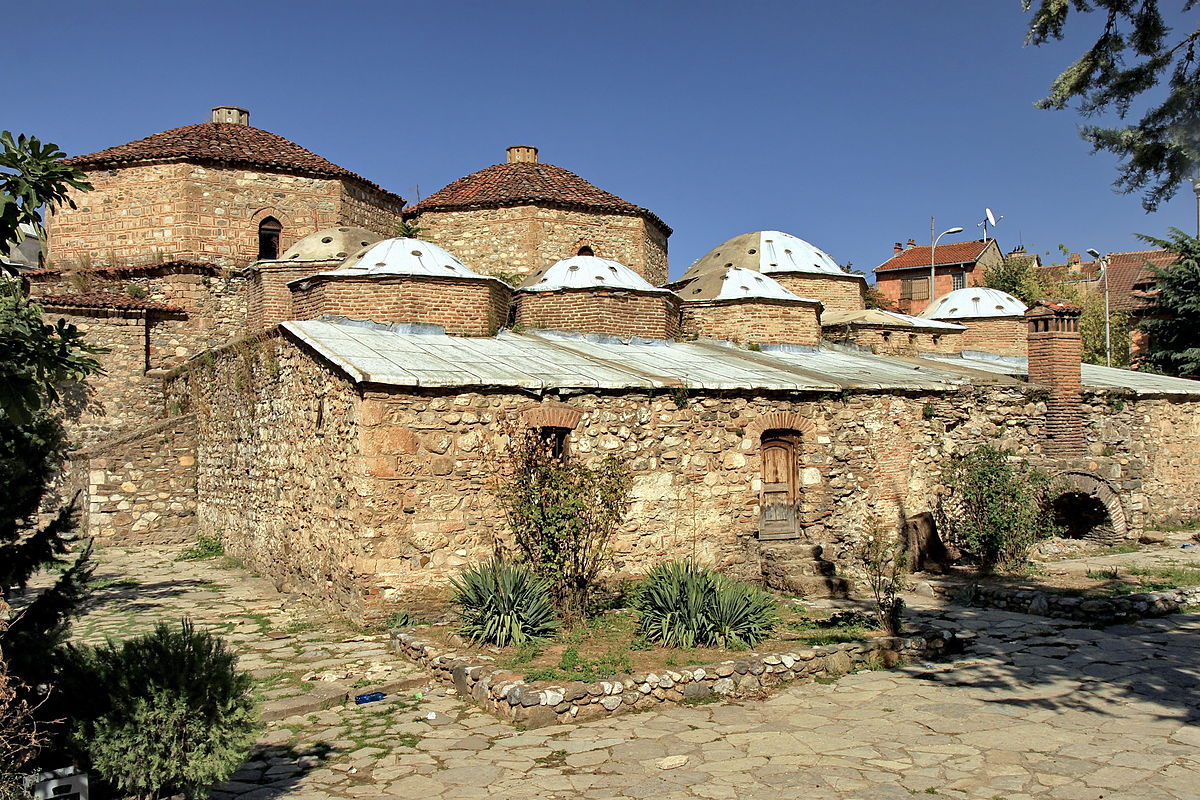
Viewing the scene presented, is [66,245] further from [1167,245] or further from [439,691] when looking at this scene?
[1167,245]

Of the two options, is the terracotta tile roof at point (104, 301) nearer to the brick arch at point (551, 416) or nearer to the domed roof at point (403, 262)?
the domed roof at point (403, 262)

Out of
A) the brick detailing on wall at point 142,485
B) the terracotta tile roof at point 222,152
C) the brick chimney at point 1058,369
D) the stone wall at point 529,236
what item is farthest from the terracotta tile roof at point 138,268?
the brick chimney at point 1058,369

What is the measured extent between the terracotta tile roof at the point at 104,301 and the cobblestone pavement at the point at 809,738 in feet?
38.8

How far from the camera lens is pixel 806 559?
461 inches

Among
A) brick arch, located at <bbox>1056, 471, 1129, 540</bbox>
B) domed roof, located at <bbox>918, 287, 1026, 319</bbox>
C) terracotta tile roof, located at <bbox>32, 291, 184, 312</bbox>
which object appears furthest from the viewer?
domed roof, located at <bbox>918, 287, 1026, 319</bbox>

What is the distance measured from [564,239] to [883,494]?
38.9 ft

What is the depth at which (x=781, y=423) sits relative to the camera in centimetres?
1248

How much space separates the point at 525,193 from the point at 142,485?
11.3 m

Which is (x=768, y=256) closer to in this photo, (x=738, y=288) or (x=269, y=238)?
(x=738, y=288)

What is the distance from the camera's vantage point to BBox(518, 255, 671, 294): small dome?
628 inches

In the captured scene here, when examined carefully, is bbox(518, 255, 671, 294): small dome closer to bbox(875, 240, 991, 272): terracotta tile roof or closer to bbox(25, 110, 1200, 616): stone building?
bbox(25, 110, 1200, 616): stone building

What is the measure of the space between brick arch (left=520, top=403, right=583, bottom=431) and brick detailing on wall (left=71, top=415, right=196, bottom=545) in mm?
9246

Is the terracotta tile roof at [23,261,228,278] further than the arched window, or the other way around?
the arched window

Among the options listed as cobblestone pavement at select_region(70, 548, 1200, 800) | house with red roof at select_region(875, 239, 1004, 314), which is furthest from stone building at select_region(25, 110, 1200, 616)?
house with red roof at select_region(875, 239, 1004, 314)
